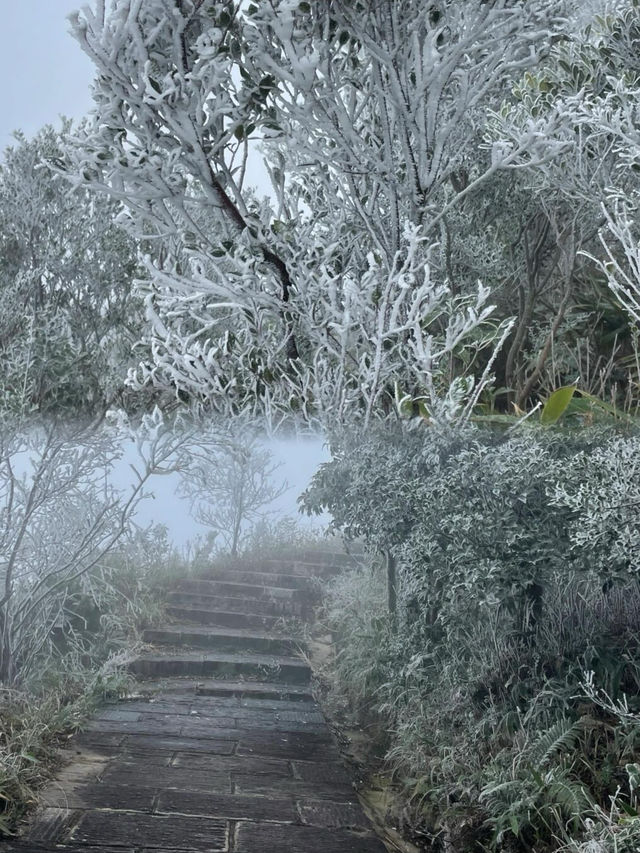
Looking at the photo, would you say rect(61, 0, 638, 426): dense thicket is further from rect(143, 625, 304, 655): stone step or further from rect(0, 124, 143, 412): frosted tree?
rect(0, 124, 143, 412): frosted tree

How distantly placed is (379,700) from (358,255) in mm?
1929

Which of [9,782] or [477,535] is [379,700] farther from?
[9,782]

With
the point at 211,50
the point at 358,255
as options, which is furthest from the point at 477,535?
the point at 211,50

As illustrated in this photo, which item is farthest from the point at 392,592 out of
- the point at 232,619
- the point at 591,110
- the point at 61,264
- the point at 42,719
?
the point at 61,264

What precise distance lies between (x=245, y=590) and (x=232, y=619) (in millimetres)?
133

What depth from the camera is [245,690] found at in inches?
135

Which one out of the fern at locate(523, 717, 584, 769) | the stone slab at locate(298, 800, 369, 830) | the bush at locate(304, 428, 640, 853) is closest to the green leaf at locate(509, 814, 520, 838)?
the bush at locate(304, 428, 640, 853)

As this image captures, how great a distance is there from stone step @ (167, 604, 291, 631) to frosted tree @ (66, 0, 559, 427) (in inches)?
33.9

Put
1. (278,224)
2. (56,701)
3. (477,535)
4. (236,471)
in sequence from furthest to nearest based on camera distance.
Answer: (56,701) < (236,471) < (278,224) < (477,535)

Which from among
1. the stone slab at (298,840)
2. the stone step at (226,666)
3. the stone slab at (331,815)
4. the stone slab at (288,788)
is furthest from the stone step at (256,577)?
the stone slab at (298,840)

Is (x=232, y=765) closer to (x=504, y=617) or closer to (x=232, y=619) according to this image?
(x=232, y=619)

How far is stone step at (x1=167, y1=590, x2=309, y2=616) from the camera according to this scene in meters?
3.58

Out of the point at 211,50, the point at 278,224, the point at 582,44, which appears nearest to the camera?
the point at 211,50

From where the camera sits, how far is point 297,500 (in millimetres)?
3393
